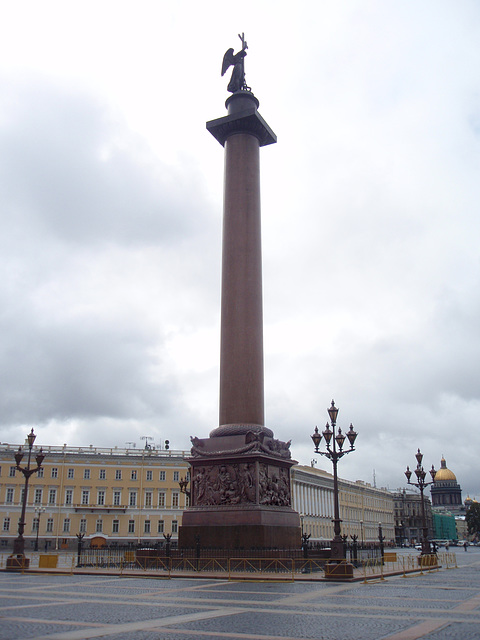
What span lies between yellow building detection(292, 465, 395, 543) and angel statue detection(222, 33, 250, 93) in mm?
56900

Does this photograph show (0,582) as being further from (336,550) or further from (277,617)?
(277,617)

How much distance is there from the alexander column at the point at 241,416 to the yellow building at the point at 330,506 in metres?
51.4

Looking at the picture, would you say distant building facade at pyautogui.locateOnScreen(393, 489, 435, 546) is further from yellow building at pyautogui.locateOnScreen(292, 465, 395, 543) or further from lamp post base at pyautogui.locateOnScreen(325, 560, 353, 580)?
lamp post base at pyautogui.locateOnScreen(325, 560, 353, 580)

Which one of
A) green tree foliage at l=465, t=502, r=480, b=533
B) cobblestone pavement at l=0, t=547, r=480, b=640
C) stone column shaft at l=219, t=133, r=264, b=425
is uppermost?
stone column shaft at l=219, t=133, r=264, b=425

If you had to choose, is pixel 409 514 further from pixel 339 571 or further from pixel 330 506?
pixel 339 571

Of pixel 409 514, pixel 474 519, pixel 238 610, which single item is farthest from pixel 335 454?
pixel 409 514

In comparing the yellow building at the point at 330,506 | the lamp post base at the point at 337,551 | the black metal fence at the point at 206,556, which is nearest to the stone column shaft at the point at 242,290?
the black metal fence at the point at 206,556

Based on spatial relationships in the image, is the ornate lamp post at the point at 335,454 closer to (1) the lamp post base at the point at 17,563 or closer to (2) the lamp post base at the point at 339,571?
(2) the lamp post base at the point at 339,571

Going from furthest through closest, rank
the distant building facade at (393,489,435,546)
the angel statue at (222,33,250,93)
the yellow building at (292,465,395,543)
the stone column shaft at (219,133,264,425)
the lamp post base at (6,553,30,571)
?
the distant building facade at (393,489,435,546) < the yellow building at (292,465,395,543) < the angel statue at (222,33,250,93) < the stone column shaft at (219,133,264,425) < the lamp post base at (6,553,30,571)

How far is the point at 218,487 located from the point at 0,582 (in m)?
10.6

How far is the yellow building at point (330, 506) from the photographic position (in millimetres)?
93938

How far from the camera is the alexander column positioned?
1172 inches

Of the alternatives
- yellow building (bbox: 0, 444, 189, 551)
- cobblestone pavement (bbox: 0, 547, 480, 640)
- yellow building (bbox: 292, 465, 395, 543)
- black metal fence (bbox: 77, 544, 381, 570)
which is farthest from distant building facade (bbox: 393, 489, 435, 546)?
cobblestone pavement (bbox: 0, 547, 480, 640)

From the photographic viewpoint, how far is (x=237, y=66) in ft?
133
